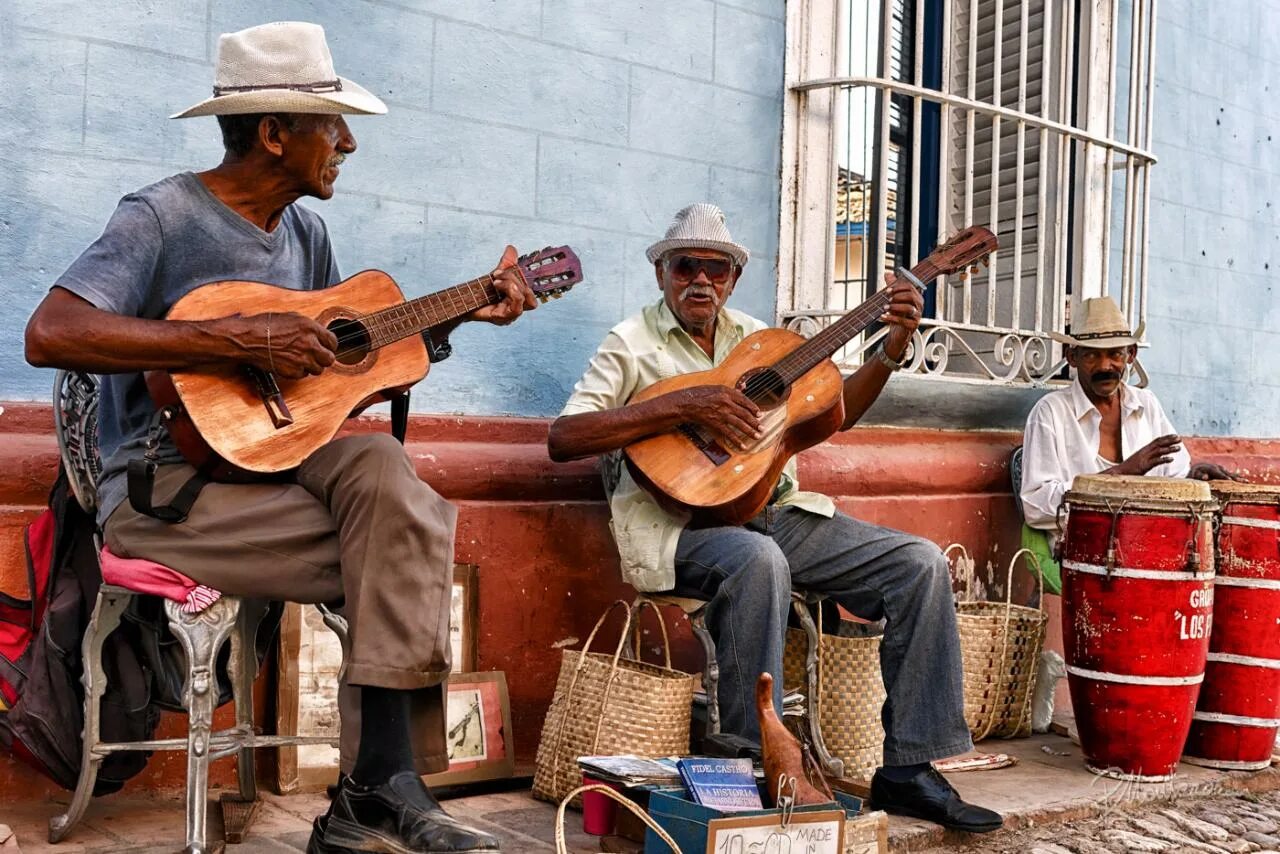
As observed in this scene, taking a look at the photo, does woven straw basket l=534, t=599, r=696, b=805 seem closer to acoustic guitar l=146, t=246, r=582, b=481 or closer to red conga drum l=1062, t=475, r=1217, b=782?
acoustic guitar l=146, t=246, r=582, b=481

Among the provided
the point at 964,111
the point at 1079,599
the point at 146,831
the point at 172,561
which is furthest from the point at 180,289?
the point at 964,111

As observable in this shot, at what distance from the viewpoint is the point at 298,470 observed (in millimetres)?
2824

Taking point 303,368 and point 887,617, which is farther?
point 887,617

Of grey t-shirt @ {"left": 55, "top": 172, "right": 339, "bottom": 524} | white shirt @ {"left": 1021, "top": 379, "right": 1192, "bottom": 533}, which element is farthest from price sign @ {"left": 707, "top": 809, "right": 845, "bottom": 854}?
white shirt @ {"left": 1021, "top": 379, "right": 1192, "bottom": 533}

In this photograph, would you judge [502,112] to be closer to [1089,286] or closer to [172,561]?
[172,561]

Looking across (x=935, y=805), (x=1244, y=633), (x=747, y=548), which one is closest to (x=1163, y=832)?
(x=935, y=805)

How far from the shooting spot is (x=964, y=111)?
5590 mm

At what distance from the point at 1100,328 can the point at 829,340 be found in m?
1.68

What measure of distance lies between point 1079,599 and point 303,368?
2531mm

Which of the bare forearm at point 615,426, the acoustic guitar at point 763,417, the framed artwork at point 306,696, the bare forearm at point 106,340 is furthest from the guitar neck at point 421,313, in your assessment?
the framed artwork at point 306,696

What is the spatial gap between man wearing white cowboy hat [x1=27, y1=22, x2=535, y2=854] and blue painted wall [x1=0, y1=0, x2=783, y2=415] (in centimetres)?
51

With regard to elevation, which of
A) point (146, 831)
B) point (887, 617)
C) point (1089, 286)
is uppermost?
point (1089, 286)

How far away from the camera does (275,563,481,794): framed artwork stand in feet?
11.4

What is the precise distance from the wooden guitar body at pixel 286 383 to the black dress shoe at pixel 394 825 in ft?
2.18
